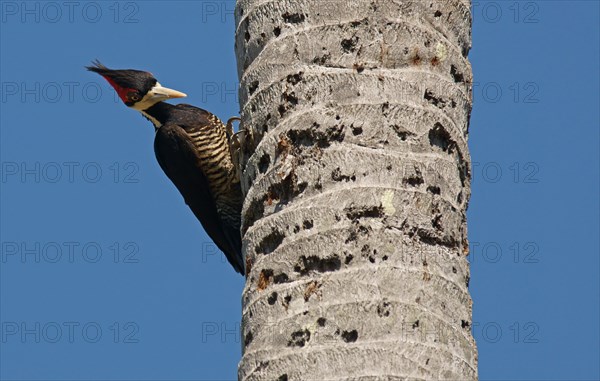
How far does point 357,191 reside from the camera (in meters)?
3.68

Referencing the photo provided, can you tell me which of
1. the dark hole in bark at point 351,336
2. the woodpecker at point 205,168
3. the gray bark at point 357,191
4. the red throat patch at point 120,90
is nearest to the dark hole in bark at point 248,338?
the gray bark at point 357,191

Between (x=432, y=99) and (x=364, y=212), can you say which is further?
(x=432, y=99)

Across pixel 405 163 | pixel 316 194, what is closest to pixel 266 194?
pixel 316 194

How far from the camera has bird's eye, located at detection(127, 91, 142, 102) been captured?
24.7ft

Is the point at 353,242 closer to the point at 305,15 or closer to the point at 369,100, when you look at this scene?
the point at 369,100

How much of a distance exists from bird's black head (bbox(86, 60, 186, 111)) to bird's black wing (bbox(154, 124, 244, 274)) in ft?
1.01

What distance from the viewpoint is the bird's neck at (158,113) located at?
7.38 meters

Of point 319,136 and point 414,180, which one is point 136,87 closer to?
point 319,136

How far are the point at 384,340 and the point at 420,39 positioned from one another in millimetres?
1221

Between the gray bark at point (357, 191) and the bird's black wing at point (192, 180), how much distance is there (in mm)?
2729

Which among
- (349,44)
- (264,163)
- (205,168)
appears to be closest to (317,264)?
(264,163)

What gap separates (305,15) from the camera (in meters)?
4.14

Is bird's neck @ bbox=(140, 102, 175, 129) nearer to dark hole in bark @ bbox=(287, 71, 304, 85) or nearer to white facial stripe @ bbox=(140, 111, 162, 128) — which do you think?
white facial stripe @ bbox=(140, 111, 162, 128)

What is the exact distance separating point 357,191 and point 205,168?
347 centimetres
